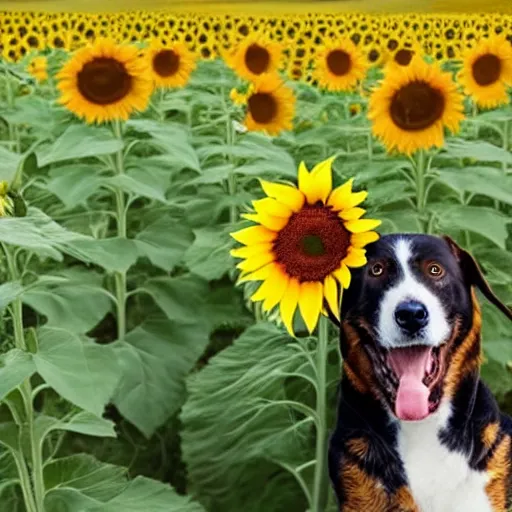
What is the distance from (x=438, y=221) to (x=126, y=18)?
1.61 ft

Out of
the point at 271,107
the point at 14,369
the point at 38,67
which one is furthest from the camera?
the point at 38,67

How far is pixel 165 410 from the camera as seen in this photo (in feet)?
2.82

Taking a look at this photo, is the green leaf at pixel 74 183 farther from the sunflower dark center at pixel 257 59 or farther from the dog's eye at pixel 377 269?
the dog's eye at pixel 377 269

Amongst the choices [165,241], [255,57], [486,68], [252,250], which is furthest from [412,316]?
[255,57]

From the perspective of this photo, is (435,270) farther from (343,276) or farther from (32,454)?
(32,454)

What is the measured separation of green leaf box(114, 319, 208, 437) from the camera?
2.78ft

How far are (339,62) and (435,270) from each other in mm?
865

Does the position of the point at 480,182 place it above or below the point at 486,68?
below

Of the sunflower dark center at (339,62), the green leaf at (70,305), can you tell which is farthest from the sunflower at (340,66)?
the green leaf at (70,305)

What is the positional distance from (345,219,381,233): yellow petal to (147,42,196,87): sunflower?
724 mm

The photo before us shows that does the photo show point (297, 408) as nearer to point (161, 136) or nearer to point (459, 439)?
point (459, 439)

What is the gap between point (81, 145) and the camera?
3.07 ft

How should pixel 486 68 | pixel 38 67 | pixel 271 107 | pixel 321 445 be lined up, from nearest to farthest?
pixel 321 445
pixel 486 68
pixel 271 107
pixel 38 67

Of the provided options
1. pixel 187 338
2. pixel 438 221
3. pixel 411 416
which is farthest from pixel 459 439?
pixel 187 338
